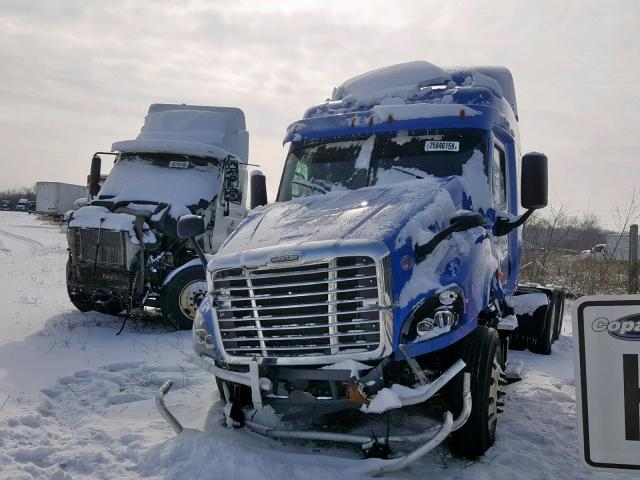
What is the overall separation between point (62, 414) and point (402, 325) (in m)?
3.10

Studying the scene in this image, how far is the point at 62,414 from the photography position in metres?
4.74

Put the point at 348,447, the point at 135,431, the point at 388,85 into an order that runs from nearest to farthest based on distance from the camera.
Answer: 1. the point at 348,447
2. the point at 135,431
3. the point at 388,85

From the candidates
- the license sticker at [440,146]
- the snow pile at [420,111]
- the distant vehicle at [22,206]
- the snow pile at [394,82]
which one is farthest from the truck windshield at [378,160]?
the distant vehicle at [22,206]

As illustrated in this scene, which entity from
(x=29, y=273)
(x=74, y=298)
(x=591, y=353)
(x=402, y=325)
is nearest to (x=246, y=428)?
(x=402, y=325)

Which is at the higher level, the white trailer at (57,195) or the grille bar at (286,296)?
the white trailer at (57,195)

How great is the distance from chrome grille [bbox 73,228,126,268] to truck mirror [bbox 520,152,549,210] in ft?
18.7

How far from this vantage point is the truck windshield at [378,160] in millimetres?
5059

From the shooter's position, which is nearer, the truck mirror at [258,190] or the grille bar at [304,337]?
the grille bar at [304,337]

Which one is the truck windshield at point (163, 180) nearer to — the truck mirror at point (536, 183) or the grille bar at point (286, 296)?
the grille bar at point (286, 296)

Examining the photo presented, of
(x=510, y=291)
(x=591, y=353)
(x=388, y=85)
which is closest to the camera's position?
(x=591, y=353)

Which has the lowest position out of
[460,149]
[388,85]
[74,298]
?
[74,298]

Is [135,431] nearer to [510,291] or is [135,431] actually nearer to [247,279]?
[247,279]

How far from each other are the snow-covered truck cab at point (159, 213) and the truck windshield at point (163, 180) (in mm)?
16

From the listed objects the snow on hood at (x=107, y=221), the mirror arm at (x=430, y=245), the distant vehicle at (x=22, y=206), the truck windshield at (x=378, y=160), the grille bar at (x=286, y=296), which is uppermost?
the distant vehicle at (x=22, y=206)
